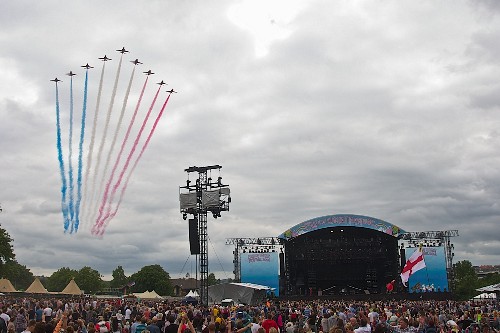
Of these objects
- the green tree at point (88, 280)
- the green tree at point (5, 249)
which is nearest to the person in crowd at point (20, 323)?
the green tree at point (5, 249)

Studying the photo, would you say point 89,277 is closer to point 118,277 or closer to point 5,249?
point 118,277

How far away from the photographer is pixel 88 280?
110562 mm

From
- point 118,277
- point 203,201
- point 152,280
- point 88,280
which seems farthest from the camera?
point 118,277

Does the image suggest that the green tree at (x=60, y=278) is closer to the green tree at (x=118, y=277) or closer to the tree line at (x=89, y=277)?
the tree line at (x=89, y=277)

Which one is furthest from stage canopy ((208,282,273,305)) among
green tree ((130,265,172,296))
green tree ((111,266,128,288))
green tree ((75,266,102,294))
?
green tree ((111,266,128,288))

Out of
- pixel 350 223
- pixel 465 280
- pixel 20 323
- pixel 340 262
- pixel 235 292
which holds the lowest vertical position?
pixel 465 280

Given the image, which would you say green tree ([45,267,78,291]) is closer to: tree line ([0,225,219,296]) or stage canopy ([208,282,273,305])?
tree line ([0,225,219,296])

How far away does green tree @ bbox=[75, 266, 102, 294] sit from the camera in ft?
360

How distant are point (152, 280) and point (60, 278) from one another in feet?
128

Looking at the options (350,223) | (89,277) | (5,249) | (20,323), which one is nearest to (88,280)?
(89,277)

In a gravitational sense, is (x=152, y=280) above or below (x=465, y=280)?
above

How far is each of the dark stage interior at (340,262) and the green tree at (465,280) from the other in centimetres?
4374

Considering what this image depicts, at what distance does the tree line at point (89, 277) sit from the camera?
197ft

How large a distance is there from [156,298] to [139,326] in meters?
40.3
